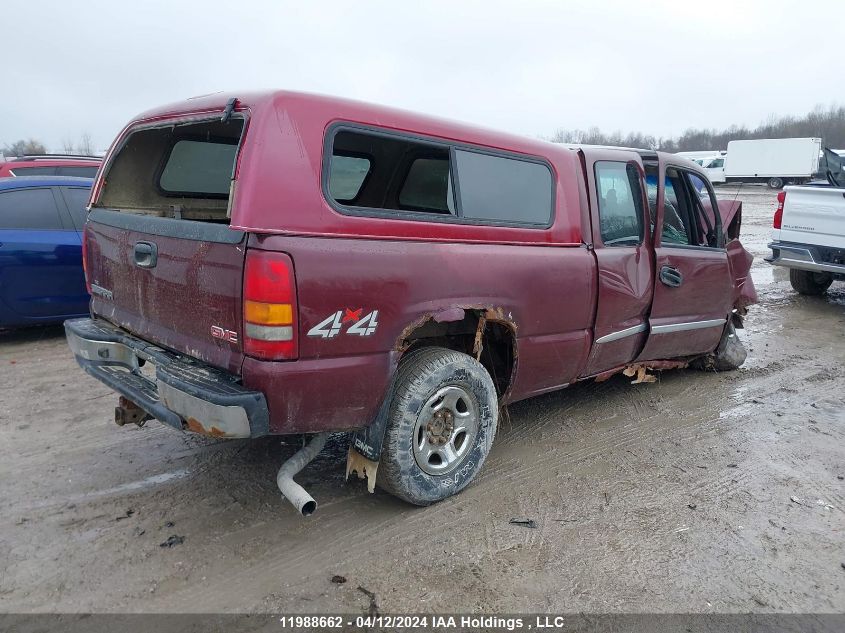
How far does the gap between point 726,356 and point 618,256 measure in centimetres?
216

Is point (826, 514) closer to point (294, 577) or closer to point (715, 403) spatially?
point (715, 403)

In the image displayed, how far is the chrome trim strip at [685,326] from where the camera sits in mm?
4648

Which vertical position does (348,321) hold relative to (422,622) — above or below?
above

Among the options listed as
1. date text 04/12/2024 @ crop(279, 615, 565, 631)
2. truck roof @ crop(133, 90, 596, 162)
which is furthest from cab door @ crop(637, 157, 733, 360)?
date text 04/12/2024 @ crop(279, 615, 565, 631)

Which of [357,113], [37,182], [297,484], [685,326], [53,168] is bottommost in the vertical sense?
[297,484]

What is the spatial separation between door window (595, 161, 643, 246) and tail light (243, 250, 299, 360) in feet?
7.72

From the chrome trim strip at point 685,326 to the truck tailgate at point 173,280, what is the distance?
319cm

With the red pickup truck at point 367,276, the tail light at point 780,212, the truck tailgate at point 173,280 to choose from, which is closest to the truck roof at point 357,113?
the red pickup truck at point 367,276

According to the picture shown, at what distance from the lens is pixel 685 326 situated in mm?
4898

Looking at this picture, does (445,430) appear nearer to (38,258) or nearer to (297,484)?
(297,484)

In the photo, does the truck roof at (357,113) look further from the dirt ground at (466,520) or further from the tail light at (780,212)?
the tail light at (780,212)

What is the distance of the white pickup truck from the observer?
7676 millimetres

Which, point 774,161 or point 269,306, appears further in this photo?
point 774,161

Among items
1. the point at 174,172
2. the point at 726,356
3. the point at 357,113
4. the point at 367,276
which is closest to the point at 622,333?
the point at 726,356
